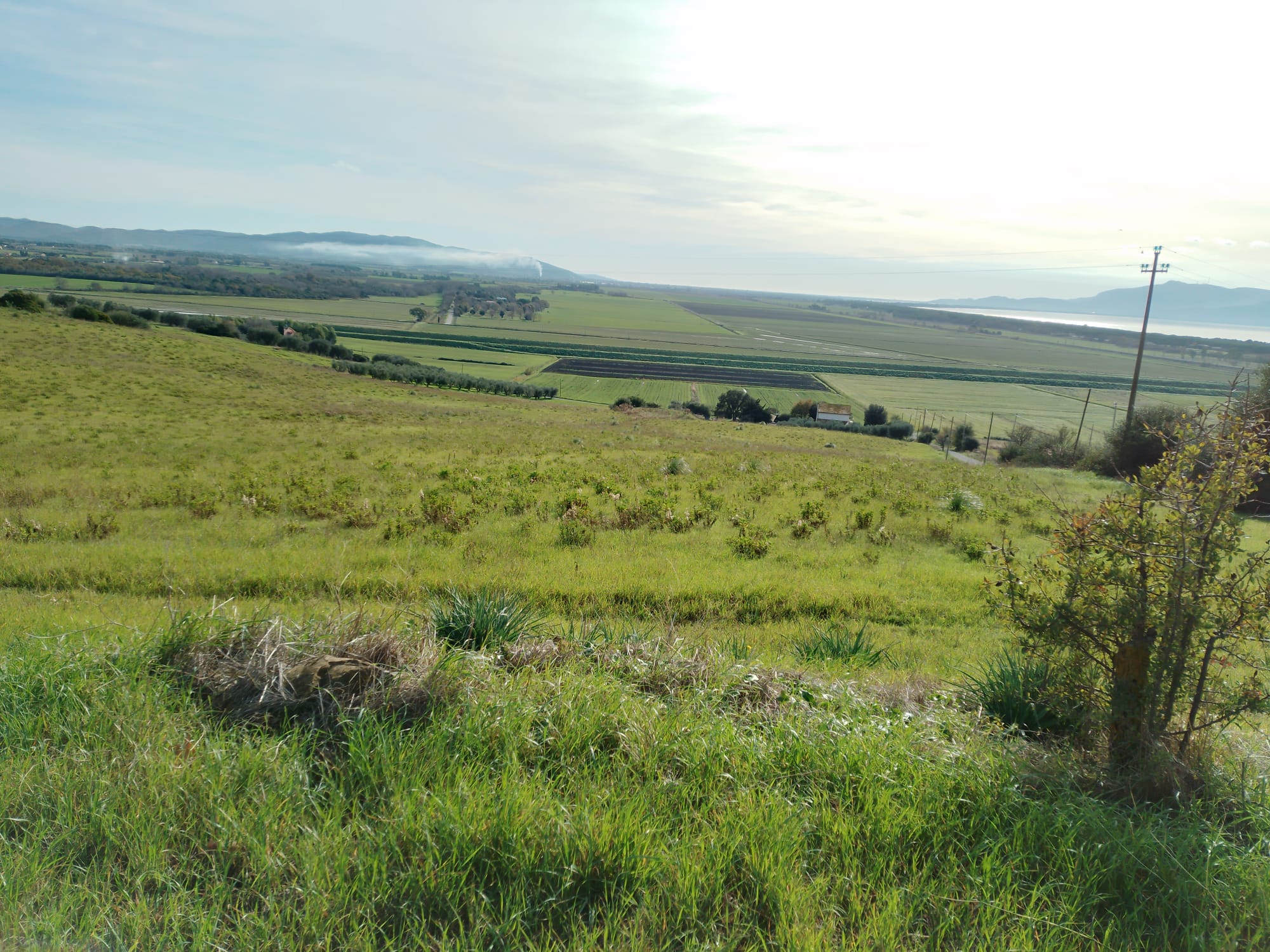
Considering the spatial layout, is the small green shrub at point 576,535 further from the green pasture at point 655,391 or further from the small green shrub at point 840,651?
the green pasture at point 655,391

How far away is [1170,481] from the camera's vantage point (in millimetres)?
4223

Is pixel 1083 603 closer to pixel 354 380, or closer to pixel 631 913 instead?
pixel 631 913

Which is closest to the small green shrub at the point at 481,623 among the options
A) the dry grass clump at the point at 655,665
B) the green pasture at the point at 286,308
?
the dry grass clump at the point at 655,665

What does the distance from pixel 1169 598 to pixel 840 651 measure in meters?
2.91

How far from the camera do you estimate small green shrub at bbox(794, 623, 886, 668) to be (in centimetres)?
626

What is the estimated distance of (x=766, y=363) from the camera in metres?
141

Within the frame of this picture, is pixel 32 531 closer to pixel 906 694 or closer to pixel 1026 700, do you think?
pixel 906 694

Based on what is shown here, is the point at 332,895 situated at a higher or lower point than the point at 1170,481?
lower

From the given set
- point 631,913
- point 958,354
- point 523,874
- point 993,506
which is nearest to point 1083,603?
point 631,913

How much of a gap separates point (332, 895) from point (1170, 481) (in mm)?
5103

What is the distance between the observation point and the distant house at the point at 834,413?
80119 millimetres

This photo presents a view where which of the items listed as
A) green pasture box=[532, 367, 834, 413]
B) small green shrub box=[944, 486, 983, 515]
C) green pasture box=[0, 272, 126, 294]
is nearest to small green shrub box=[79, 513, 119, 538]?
small green shrub box=[944, 486, 983, 515]

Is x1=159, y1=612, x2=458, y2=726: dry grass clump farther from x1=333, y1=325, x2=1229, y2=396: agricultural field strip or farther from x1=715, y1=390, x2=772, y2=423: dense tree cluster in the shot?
x1=333, y1=325, x2=1229, y2=396: agricultural field strip

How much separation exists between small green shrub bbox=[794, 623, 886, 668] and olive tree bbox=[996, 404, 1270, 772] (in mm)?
1981
